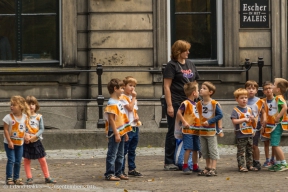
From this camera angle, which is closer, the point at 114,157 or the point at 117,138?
the point at 117,138

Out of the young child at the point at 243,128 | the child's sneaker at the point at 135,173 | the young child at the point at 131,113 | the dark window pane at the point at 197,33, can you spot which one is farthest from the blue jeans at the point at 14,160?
the dark window pane at the point at 197,33

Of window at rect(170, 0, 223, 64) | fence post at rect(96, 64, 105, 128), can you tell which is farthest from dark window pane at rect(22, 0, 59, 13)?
window at rect(170, 0, 223, 64)

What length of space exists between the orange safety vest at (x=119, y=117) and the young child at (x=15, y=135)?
3.32 ft

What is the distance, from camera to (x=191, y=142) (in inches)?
471

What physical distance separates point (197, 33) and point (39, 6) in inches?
123

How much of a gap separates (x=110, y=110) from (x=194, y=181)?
53.2 inches

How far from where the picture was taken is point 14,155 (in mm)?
11039

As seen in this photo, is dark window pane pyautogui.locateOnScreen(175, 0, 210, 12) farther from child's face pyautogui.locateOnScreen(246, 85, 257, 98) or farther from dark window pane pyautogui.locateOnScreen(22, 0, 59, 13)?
child's face pyautogui.locateOnScreen(246, 85, 257, 98)

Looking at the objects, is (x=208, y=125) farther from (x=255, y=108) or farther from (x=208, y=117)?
(x=255, y=108)

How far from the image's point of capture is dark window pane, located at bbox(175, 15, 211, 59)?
17875 millimetres

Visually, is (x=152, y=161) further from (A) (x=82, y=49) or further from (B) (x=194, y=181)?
(A) (x=82, y=49)

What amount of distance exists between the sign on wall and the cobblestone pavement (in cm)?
393

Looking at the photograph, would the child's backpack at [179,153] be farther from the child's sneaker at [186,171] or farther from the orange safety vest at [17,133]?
the orange safety vest at [17,133]

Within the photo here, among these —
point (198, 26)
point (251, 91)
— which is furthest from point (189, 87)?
point (198, 26)
